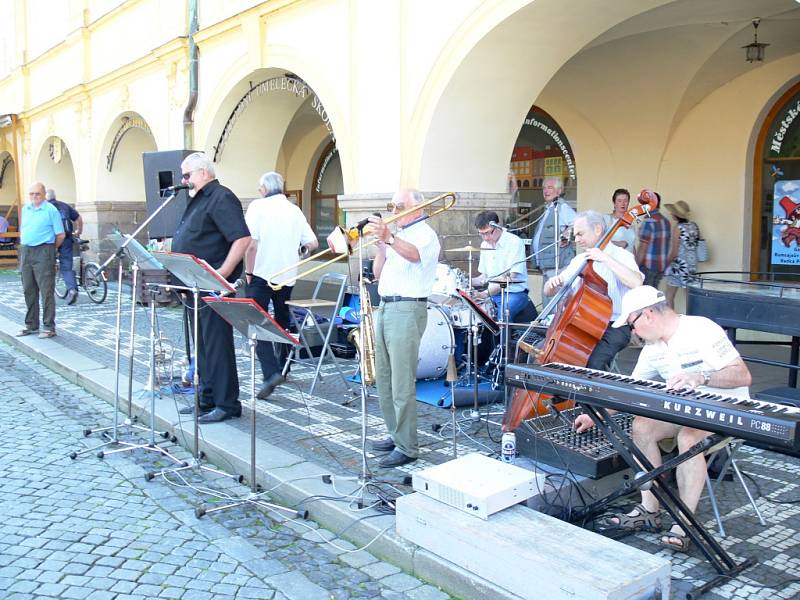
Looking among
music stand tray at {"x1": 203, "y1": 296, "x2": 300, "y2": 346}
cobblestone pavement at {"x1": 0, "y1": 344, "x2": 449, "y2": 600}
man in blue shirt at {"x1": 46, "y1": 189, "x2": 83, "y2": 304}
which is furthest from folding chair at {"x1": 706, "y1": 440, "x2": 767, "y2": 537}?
man in blue shirt at {"x1": 46, "y1": 189, "x2": 83, "y2": 304}

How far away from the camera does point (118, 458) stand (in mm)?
5156

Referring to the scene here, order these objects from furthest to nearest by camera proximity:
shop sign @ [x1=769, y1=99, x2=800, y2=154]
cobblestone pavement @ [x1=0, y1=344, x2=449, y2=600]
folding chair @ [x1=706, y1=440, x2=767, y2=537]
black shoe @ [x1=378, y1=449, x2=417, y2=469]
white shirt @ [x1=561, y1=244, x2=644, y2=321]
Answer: shop sign @ [x1=769, y1=99, x2=800, y2=154], white shirt @ [x1=561, y1=244, x2=644, y2=321], black shoe @ [x1=378, y1=449, x2=417, y2=469], folding chair @ [x1=706, y1=440, x2=767, y2=537], cobblestone pavement @ [x1=0, y1=344, x2=449, y2=600]

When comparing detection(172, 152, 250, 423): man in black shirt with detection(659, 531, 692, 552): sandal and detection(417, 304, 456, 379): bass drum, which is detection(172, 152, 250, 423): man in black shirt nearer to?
detection(417, 304, 456, 379): bass drum

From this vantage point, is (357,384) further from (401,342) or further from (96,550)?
(96,550)

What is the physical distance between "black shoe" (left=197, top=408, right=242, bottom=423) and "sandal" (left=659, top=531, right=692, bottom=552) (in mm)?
3247

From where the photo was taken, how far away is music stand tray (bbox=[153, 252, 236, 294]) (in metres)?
4.35

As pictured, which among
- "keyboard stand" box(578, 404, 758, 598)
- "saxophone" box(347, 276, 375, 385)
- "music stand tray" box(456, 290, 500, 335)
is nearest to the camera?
"keyboard stand" box(578, 404, 758, 598)

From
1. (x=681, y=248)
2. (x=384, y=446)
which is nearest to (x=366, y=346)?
(x=384, y=446)

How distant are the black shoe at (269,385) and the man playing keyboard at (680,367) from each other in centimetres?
340

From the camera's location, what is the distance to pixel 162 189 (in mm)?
7781

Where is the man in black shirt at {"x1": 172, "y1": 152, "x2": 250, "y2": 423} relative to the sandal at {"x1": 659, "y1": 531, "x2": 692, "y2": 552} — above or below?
above

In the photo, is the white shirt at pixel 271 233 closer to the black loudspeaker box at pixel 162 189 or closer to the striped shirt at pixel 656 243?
the black loudspeaker box at pixel 162 189

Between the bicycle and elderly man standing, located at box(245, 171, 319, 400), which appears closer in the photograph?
elderly man standing, located at box(245, 171, 319, 400)

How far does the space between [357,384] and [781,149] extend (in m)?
5.79
